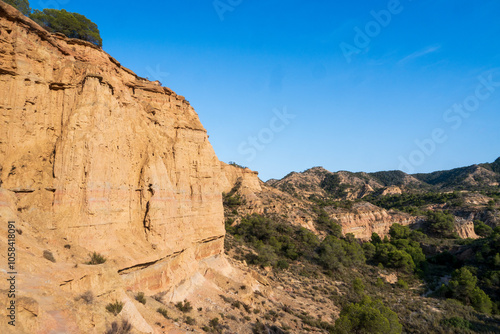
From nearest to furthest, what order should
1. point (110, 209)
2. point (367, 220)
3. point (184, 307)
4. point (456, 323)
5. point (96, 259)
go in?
point (96, 259) → point (110, 209) → point (184, 307) → point (456, 323) → point (367, 220)

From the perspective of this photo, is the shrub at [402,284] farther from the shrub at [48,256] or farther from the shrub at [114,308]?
the shrub at [48,256]

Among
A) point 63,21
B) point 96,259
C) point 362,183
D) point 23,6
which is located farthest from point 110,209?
point 362,183

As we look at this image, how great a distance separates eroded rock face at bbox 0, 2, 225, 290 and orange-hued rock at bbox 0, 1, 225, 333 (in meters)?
0.04

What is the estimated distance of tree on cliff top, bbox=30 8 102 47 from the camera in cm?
1852

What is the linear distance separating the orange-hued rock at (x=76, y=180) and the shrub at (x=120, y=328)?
0.52 metres

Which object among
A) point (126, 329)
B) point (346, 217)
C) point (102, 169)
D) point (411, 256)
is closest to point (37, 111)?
point (102, 169)

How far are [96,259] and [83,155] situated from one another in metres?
4.76

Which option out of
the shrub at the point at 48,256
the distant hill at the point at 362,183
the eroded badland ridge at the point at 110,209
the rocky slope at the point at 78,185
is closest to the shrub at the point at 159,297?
the eroded badland ridge at the point at 110,209

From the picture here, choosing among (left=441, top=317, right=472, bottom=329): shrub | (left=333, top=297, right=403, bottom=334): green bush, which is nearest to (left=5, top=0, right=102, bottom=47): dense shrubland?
(left=333, top=297, right=403, bottom=334): green bush

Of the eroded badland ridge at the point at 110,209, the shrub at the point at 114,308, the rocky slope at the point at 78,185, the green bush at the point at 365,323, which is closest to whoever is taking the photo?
the rocky slope at the point at 78,185

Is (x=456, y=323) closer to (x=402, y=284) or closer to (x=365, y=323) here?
(x=365, y=323)

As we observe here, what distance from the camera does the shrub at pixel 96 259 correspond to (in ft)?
36.0

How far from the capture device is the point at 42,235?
412 inches

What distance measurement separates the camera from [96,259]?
11219 millimetres
